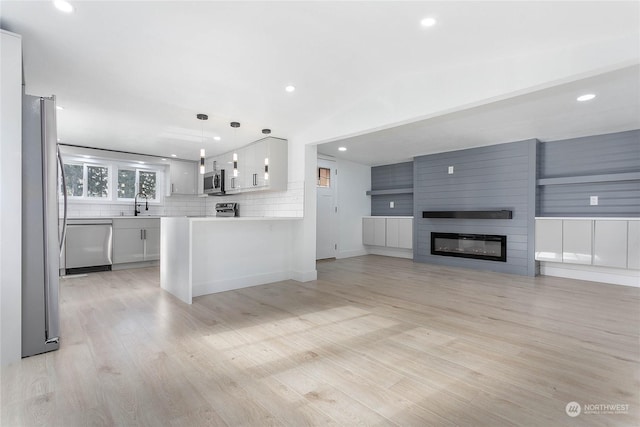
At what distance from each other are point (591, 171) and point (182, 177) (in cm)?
768

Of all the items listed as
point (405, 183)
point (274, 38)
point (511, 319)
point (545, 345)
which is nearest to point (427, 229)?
point (405, 183)

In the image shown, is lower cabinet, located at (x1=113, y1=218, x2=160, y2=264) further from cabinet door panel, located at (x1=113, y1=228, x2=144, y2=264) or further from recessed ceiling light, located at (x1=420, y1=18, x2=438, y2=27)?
recessed ceiling light, located at (x1=420, y1=18, x2=438, y2=27)

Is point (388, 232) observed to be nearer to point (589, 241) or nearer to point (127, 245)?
point (589, 241)

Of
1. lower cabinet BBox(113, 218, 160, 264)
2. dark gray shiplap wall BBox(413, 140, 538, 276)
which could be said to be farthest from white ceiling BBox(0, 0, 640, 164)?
lower cabinet BBox(113, 218, 160, 264)

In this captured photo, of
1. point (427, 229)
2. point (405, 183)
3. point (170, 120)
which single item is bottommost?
point (427, 229)

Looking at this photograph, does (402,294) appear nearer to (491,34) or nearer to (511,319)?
(511,319)

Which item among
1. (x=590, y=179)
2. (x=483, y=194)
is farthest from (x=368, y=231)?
(x=590, y=179)

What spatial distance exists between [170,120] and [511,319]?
15.4ft

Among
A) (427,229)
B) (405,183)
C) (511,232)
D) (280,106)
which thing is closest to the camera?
(280,106)

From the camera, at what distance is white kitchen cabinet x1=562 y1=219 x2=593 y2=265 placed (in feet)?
14.9

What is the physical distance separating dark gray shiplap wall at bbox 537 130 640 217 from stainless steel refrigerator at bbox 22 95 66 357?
6.56 meters

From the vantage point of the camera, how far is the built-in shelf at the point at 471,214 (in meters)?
5.26

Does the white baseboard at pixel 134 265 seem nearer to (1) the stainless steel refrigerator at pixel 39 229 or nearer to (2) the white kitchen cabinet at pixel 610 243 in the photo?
(1) the stainless steel refrigerator at pixel 39 229

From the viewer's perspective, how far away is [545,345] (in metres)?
2.38
